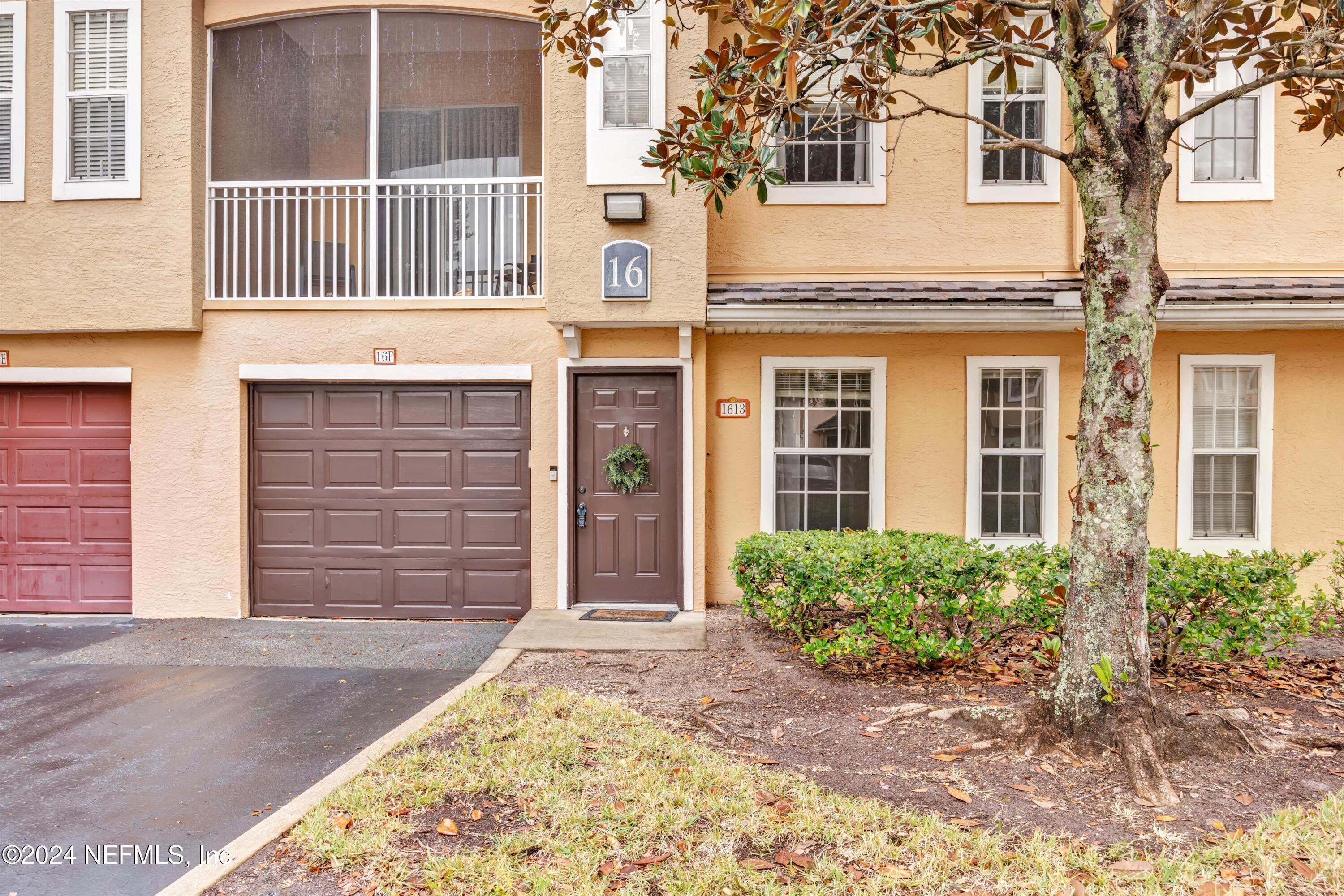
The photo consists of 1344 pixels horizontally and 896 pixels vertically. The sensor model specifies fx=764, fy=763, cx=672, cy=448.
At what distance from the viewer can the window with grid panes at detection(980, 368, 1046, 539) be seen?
7703 mm

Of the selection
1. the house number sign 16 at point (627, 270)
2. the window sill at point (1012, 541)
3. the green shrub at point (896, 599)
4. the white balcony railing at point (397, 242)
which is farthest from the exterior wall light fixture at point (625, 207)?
the window sill at point (1012, 541)

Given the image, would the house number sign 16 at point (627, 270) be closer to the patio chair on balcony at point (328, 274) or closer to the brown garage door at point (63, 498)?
the patio chair on balcony at point (328, 274)

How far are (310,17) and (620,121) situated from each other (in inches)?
144

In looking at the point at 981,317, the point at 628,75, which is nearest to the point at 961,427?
the point at 981,317

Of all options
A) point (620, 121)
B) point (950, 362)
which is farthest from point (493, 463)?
point (950, 362)

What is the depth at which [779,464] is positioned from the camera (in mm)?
7863

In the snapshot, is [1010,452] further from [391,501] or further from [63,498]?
[63,498]

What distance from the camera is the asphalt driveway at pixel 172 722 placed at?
140 inches

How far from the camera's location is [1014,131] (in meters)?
7.76

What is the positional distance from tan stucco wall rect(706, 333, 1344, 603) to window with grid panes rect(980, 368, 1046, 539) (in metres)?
0.22

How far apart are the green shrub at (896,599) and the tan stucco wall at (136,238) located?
631cm

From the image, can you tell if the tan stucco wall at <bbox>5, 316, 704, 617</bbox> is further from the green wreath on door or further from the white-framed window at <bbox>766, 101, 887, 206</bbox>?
the white-framed window at <bbox>766, 101, 887, 206</bbox>

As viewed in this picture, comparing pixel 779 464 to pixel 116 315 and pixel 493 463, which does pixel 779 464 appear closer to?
pixel 493 463

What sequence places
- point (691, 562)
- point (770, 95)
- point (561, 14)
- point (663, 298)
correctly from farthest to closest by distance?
point (691, 562)
point (663, 298)
point (561, 14)
point (770, 95)
